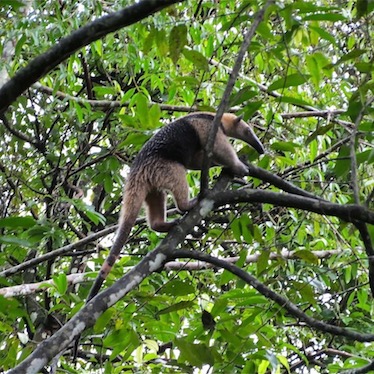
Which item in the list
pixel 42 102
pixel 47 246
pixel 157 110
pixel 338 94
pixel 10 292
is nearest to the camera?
pixel 157 110

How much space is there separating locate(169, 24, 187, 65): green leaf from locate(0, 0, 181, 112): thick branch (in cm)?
71

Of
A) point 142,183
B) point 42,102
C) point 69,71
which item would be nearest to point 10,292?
point 142,183

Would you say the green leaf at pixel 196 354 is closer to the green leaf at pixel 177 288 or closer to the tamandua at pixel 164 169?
the green leaf at pixel 177 288

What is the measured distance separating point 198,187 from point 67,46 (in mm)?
2936

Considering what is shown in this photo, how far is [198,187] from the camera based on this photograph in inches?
163

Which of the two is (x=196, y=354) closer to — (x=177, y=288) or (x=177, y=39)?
(x=177, y=288)

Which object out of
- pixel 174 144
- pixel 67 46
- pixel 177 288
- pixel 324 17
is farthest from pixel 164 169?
pixel 67 46

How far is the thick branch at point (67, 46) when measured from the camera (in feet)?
3.81

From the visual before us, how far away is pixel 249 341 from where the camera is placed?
7.65 ft

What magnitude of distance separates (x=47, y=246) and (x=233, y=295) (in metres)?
2.64

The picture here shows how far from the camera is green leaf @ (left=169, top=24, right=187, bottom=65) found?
1992 millimetres

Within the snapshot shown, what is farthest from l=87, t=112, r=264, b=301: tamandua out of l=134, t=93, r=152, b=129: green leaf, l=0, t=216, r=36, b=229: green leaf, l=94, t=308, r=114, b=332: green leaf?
l=0, t=216, r=36, b=229: green leaf

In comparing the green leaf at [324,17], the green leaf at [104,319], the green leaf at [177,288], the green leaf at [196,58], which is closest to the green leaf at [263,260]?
the green leaf at [177,288]

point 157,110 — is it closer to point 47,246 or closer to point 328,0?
point 328,0
